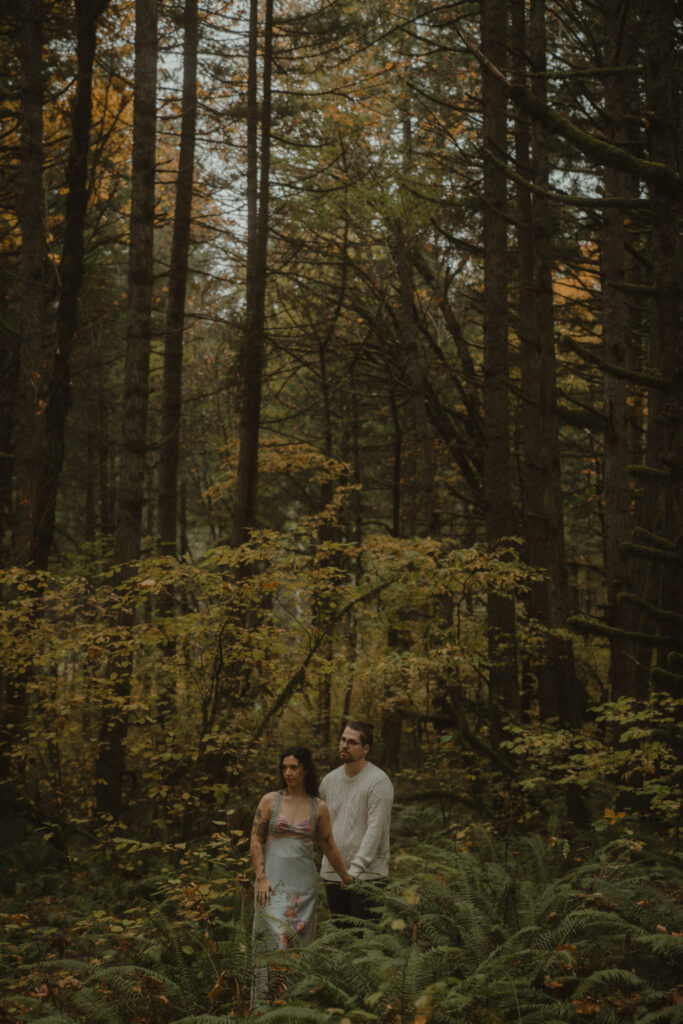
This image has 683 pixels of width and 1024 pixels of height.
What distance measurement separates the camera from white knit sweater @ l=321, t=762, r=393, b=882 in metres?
5.79

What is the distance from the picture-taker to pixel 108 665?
29.8 ft

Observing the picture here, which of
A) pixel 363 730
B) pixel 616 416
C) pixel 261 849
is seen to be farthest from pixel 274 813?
pixel 616 416

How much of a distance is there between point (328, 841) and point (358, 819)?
42 cm

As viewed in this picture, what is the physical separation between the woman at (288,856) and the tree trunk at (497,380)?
5.38 metres

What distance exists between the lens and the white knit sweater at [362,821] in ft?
19.0

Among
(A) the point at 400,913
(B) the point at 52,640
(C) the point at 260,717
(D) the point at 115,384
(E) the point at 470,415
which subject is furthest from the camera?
(D) the point at 115,384

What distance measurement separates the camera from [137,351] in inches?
410

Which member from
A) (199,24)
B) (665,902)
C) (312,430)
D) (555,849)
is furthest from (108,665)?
(312,430)

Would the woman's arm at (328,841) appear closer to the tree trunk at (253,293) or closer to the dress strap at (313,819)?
the dress strap at (313,819)

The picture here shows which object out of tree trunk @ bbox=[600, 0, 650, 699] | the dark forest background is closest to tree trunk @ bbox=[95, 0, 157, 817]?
the dark forest background

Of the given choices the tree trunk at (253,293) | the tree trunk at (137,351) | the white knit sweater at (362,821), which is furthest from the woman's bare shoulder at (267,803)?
the tree trunk at (253,293)

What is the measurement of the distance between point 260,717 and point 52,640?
2653mm

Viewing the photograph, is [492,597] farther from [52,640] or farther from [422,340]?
[422,340]

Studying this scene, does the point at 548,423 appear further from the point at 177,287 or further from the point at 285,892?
the point at 285,892
